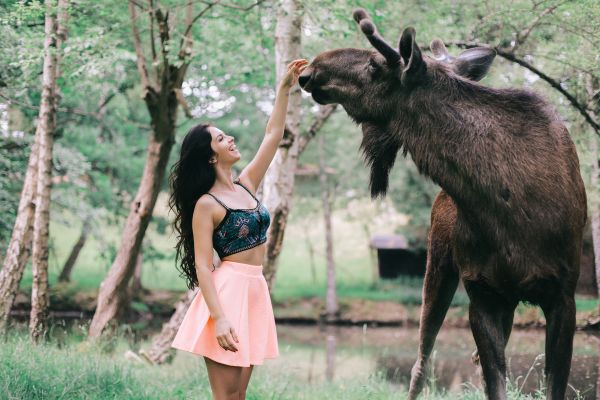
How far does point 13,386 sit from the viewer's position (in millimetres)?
5043

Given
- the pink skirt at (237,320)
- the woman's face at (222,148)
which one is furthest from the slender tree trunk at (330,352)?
the woman's face at (222,148)

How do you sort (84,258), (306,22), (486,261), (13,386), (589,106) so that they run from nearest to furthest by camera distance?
(486,261), (13,386), (589,106), (306,22), (84,258)

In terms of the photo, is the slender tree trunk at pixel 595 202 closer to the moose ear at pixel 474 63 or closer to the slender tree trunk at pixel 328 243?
the moose ear at pixel 474 63

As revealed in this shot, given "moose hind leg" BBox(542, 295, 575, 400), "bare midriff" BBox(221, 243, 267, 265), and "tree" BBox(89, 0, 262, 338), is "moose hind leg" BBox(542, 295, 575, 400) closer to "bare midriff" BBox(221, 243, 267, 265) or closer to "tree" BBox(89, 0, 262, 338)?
"bare midriff" BBox(221, 243, 267, 265)

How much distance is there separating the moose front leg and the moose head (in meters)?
1.10

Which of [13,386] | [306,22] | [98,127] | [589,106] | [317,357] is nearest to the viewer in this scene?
[13,386]

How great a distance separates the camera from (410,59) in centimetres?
404

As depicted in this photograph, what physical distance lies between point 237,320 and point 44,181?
217 inches

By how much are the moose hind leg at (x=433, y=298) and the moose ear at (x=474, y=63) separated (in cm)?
Result: 139

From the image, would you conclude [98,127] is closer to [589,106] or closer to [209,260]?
[589,106]

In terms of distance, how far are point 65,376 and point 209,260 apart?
2.74 meters

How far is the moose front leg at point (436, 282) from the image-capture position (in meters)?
5.32

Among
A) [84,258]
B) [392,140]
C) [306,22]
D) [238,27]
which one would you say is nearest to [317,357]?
[238,27]

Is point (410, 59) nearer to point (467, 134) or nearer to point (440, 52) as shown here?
point (467, 134)
